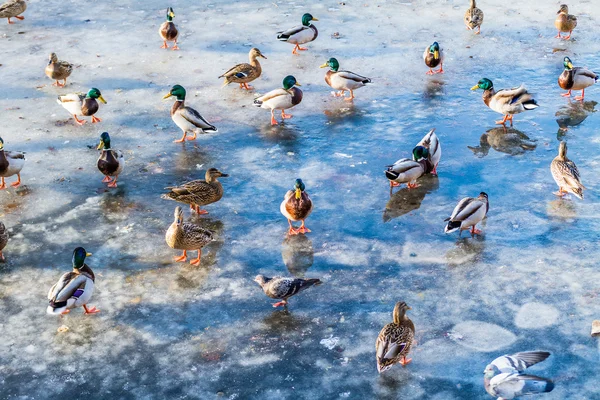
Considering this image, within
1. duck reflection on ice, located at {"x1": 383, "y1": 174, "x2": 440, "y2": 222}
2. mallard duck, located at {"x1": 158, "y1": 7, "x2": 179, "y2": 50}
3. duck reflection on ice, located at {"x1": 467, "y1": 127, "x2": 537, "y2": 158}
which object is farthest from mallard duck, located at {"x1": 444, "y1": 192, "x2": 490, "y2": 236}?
mallard duck, located at {"x1": 158, "y1": 7, "x2": 179, "y2": 50}

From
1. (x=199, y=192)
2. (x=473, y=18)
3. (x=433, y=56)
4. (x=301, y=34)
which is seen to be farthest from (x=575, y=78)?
(x=199, y=192)

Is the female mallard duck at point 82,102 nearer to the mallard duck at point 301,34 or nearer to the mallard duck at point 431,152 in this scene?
the mallard duck at point 301,34

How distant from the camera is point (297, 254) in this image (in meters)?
8.91

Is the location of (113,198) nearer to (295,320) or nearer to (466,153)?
(295,320)


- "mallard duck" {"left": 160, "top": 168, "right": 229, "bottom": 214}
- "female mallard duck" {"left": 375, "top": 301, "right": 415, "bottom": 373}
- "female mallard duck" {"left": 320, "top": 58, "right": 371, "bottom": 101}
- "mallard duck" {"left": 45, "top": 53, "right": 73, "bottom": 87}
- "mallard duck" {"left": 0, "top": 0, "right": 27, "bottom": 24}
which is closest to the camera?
"female mallard duck" {"left": 375, "top": 301, "right": 415, "bottom": 373}

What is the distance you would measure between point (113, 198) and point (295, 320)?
354cm

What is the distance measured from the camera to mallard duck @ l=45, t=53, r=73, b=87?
13.2 m

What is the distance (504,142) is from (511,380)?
225 inches

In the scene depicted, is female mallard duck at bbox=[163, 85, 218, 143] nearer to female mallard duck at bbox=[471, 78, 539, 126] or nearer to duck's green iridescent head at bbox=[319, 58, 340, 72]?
duck's green iridescent head at bbox=[319, 58, 340, 72]

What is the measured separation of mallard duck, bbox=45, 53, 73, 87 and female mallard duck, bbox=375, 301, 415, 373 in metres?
8.40

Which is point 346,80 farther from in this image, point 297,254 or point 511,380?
point 511,380

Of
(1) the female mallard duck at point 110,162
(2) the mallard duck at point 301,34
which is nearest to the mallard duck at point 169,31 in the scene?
(2) the mallard duck at point 301,34

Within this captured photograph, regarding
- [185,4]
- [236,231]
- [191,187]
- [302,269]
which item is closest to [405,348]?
[302,269]

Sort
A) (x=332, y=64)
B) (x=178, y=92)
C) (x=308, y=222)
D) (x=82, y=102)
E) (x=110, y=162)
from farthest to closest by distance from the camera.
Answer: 1. (x=332, y=64)
2. (x=82, y=102)
3. (x=178, y=92)
4. (x=110, y=162)
5. (x=308, y=222)
